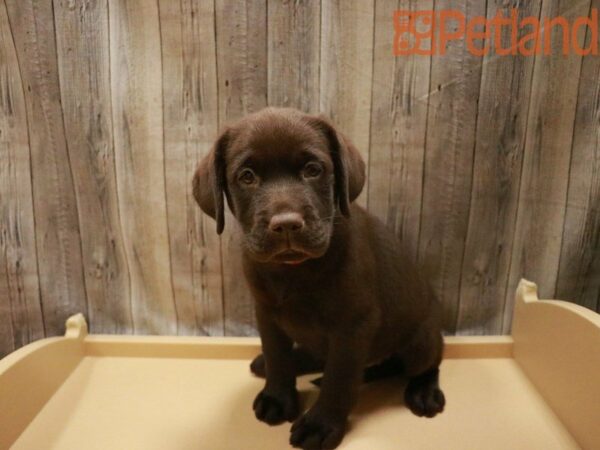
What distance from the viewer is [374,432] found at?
1464 millimetres

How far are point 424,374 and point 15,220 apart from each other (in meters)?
1.54

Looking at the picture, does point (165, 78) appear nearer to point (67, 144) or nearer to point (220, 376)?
point (67, 144)

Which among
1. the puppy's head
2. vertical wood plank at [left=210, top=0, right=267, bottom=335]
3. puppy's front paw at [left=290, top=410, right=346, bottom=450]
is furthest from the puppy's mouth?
vertical wood plank at [left=210, top=0, right=267, bottom=335]

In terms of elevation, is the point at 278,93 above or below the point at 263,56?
below

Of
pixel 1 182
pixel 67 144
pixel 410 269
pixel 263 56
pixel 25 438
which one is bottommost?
pixel 25 438

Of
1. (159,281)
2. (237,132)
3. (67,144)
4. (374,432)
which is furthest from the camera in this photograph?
(159,281)

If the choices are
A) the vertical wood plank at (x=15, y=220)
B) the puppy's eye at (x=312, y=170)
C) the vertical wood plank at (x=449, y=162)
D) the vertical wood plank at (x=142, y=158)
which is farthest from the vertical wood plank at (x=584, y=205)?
the vertical wood plank at (x=15, y=220)

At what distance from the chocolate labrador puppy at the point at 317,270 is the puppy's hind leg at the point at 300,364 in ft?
0.65

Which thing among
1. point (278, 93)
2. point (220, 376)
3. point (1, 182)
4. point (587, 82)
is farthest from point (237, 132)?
point (587, 82)

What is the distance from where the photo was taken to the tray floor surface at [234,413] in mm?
1431

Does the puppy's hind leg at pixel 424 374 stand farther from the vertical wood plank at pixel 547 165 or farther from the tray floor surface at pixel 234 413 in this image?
the vertical wood plank at pixel 547 165

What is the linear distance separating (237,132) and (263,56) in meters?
0.48

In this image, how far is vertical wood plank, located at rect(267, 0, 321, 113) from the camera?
1.62 meters

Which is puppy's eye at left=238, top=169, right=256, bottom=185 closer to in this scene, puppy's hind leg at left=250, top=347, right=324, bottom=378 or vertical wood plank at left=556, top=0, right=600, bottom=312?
puppy's hind leg at left=250, top=347, right=324, bottom=378
